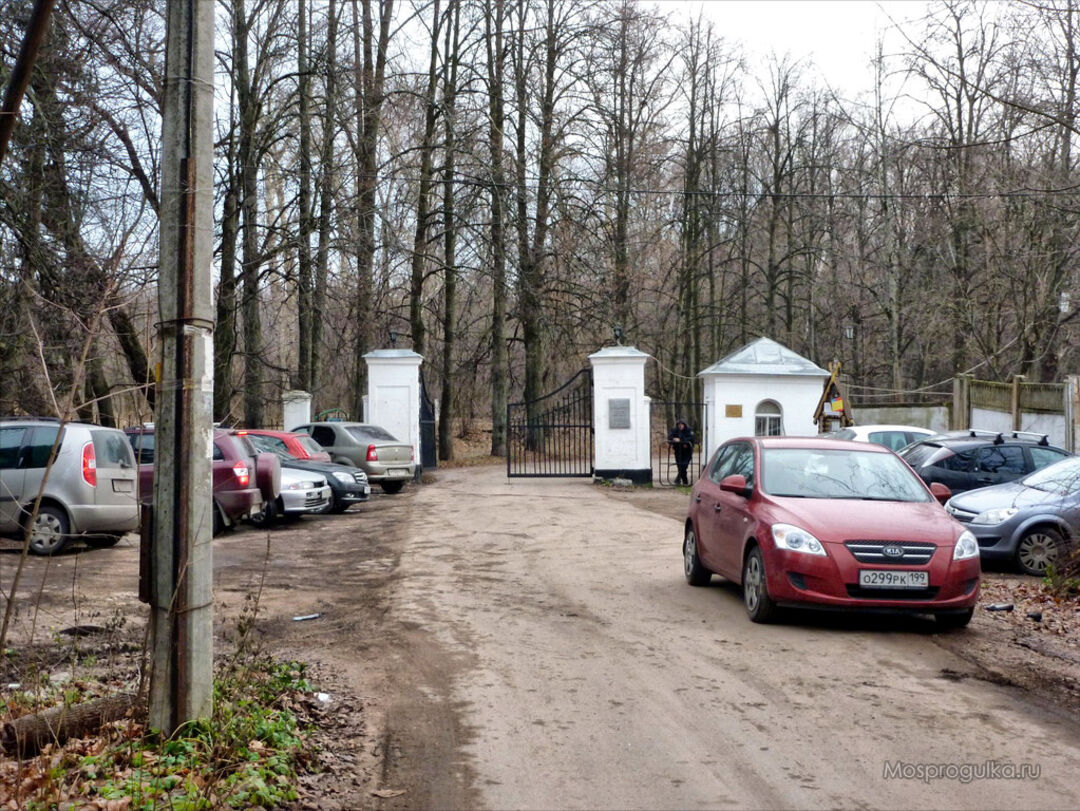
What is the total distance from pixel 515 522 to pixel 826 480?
8.72m

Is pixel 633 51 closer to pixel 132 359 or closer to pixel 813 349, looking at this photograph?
pixel 813 349

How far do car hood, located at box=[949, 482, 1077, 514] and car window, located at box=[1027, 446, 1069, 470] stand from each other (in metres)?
3.15

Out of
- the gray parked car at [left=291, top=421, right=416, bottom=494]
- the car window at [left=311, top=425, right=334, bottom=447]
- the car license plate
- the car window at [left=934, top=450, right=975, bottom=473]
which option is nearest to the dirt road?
the car license plate

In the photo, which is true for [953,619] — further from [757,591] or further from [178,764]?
[178,764]

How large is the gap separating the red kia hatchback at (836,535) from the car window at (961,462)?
648cm

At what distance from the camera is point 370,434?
25.1 m

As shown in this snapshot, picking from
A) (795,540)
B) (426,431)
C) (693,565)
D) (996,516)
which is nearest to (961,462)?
(996,516)

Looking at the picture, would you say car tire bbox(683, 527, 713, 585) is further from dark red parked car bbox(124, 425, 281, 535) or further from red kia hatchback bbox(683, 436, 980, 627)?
dark red parked car bbox(124, 425, 281, 535)

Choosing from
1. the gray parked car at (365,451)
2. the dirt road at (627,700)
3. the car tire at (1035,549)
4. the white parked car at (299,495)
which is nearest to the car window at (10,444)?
the dirt road at (627,700)

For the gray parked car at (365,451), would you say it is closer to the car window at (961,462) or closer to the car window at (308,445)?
the car window at (308,445)

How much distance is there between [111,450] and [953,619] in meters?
10.1

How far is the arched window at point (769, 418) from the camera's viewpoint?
26.3 metres

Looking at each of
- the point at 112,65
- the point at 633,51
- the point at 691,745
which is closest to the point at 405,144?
the point at 633,51

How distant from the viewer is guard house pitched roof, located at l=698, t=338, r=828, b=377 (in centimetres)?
2602
